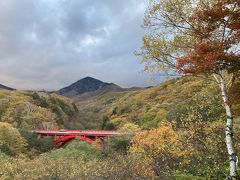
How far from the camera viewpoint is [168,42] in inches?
898

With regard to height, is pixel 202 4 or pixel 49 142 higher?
pixel 202 4

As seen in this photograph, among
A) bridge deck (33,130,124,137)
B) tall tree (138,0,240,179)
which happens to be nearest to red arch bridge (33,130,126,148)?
bridge deck (33,130,124,137)

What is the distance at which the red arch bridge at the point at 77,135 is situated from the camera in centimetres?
8484

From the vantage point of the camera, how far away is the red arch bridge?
84.8m

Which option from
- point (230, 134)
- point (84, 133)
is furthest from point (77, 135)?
point (230, 134)

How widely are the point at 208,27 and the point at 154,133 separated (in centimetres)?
3244

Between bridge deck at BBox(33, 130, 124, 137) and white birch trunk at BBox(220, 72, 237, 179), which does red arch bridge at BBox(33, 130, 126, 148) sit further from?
white birch trunk at BBox(220, 72, 237, 179)

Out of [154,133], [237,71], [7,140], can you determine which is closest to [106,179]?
[237,71]

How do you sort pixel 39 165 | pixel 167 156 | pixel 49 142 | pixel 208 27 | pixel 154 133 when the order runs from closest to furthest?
pixel 208 27 → pixel 167 156 → pixel 39 165 → pixel 154 133 → pixel 49 142

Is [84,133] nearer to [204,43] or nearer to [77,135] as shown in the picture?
[77,135]

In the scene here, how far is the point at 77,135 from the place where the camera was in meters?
93.1

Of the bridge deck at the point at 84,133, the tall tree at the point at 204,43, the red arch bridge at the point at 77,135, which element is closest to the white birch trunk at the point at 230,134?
the tall tree at the point at 204,43

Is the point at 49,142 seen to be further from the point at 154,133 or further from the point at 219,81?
the point at 219,81

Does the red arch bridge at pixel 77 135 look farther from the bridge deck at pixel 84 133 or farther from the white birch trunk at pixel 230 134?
the white birch trunk at pixel 230 134
